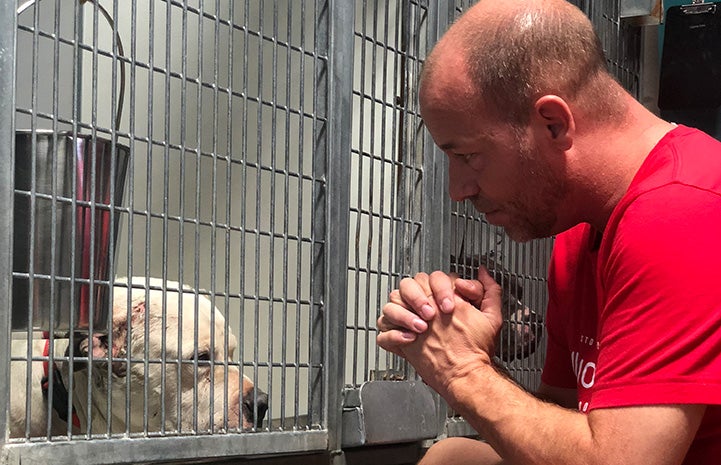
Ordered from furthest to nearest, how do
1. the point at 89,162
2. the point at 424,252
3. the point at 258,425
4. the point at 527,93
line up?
the point at 424,252 < the point at 258,425 < the point at 89,162 < the point at 527,93

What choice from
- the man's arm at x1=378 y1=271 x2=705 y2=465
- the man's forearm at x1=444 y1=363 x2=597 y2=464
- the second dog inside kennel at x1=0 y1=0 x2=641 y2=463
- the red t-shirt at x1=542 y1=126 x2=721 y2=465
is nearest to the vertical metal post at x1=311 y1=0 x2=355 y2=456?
the second dog inside kennel at x1=0 y1=0 x2=641 y2=463

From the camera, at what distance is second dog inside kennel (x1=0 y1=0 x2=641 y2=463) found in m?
1.63

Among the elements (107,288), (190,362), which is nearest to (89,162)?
(107,288)

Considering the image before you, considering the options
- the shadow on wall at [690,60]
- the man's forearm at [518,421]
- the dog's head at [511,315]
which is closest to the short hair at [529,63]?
the man's forearm at [518,421]

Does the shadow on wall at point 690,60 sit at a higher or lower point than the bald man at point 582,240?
higher

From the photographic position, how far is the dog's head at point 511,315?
265 cm

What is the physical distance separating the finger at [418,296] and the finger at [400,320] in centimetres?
1

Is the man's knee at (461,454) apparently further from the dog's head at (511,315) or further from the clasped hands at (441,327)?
the dog's head at (511,315)

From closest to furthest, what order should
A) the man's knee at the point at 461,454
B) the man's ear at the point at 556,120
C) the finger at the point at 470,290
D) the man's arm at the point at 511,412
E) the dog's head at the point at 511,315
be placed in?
1. the man's arm at the point at 511,412
2. the man's ear at the point at 556,120
3. the finger at the point at 470,290
4. the man's knee at the point at 461,454
5. the dog's head at the point at 511,315

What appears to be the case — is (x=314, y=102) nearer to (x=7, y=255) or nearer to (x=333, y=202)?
(x=333, y=202)

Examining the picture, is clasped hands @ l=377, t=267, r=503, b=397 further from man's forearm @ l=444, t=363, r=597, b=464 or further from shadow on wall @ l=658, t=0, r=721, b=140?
shadow on wall @ l=658, t=0, r=721, b=140

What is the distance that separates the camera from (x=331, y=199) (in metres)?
2.19

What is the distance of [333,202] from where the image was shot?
219 cm

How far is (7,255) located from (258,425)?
79 centimetres
